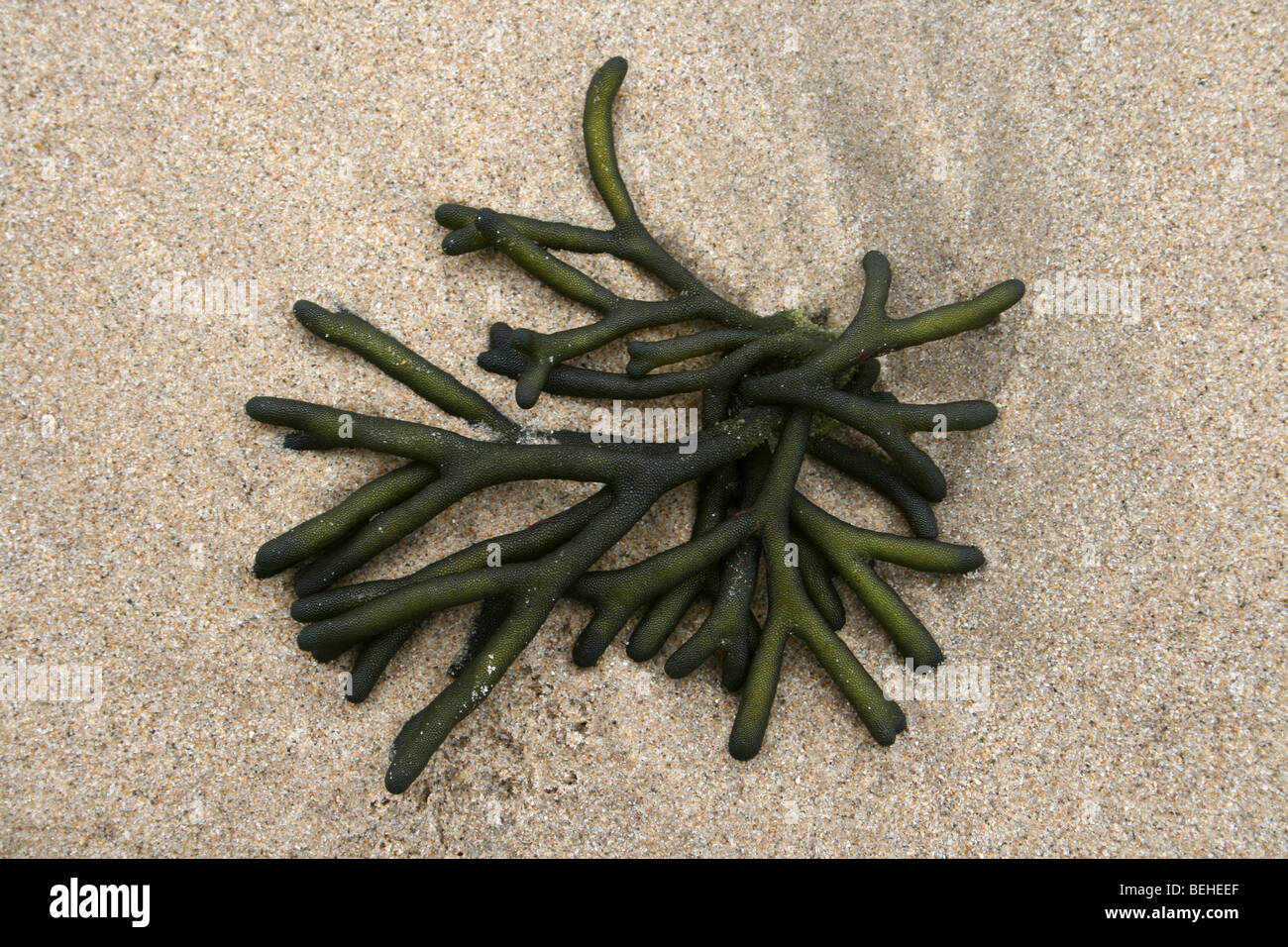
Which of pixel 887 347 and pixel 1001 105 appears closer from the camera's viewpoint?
pixel 887 347

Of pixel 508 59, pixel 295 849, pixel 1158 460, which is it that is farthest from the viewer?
pixel 508 59

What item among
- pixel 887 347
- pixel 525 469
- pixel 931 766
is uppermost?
pixel 887 347

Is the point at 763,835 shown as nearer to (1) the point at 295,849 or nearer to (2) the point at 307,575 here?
(1) the point at 295,849

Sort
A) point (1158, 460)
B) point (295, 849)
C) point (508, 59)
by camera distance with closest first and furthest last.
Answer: point (295, 849)
point (1158, 460)
point (508, 59)

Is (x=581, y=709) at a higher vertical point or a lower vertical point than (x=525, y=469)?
lower

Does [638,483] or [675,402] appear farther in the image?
[675,402]

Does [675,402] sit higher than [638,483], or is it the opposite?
[675,402]

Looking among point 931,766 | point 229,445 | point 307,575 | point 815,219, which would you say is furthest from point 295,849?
point 815,219
